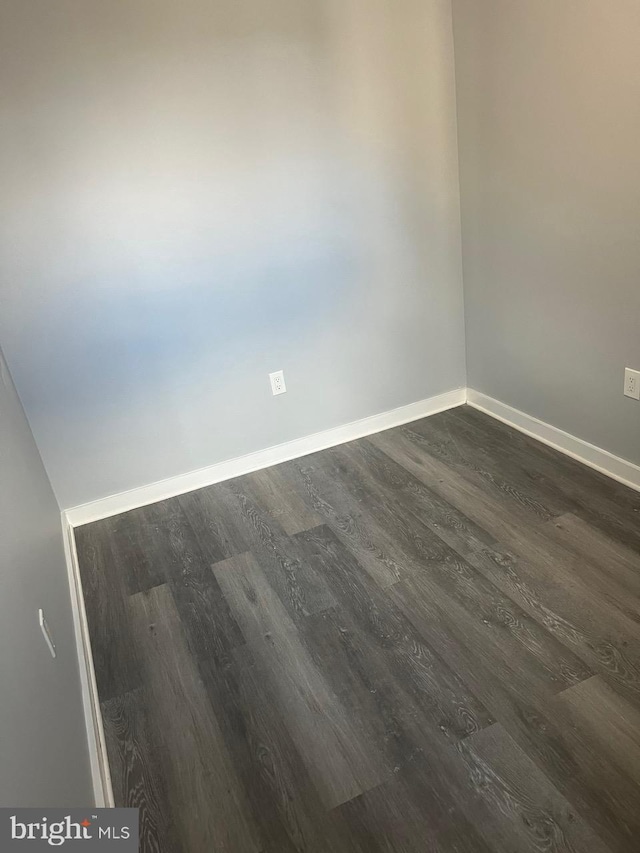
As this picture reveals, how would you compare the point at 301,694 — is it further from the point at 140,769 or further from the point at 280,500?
the point at 280,500

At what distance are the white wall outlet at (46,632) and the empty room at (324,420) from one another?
2 cm

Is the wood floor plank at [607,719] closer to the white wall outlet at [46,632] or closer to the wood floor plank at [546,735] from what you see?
the wood floor plank at [546,735]

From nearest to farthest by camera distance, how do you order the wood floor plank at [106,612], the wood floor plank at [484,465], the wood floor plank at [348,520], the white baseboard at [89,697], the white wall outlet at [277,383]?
the white baseboard at [89,697] → the wood floor plank at [106,612] → the wood floor plank at [348,520] → the wood floor plank at [484,465] → the white wall outlet at [277,383]

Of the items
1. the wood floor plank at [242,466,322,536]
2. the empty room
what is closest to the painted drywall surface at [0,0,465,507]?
the empty room

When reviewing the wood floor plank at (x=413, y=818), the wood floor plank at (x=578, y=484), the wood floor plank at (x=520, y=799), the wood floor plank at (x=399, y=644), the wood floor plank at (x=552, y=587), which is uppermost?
the wood floor plank at (x=578, y=484)

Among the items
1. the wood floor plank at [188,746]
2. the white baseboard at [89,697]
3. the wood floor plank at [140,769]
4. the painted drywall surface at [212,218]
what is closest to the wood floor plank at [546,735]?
Answer: the wood floor plank at [188,746]

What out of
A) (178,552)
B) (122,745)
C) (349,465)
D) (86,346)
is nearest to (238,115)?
(86,346)

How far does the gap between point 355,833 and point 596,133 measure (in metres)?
2.24

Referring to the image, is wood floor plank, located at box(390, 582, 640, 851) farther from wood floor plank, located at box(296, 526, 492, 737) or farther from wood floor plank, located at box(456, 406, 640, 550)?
wood floor plank, located at box(456, 406, 640, 550)

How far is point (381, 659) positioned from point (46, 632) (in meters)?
0.92

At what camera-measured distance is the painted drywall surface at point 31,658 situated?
99 cm

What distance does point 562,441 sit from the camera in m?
2.76

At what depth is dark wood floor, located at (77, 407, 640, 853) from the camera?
1.44m

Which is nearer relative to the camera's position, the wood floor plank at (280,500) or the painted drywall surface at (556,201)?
the painted drywall surface at (556,201)
